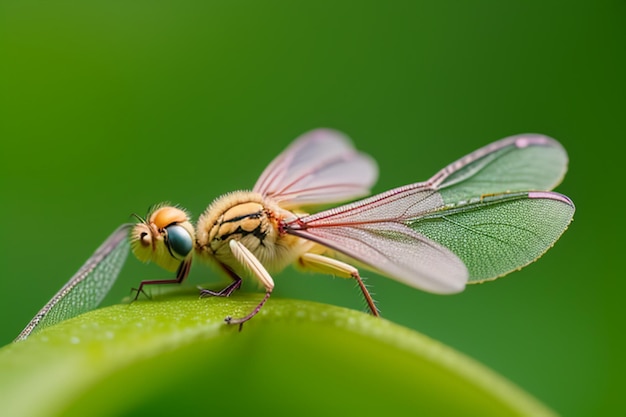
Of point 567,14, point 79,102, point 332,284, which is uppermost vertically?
point 567,14

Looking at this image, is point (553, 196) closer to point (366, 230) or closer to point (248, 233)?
point (366, 230)

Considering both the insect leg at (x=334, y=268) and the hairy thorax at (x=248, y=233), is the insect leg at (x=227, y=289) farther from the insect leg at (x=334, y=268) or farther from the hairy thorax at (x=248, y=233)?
the insect leg at (x=334, y=268)

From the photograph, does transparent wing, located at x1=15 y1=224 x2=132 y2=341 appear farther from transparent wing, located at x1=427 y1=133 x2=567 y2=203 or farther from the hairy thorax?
transparent wing, located at x1=427 y1=133 x2=567 y2=203

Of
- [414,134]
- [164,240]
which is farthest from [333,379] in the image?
[414,134]

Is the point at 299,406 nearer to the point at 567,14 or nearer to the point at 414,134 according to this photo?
the point at 414,134

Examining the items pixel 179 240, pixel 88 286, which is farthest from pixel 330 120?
pixel 88 286

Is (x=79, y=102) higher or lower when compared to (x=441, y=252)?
higher

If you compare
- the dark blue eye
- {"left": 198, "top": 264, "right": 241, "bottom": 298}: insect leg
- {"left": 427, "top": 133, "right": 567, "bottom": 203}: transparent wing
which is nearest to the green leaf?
{"left": 198, "top": 264, "right": 241, "bottom": 298}: insect leg
